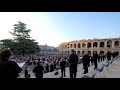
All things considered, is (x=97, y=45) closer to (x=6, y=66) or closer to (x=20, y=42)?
(x=20, y=42)

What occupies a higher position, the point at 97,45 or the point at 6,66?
the point at 6,66

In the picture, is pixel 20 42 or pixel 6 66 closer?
pixel 6 66

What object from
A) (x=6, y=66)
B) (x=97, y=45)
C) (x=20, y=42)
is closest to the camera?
(x=6, y=66)

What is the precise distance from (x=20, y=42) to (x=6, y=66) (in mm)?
43943

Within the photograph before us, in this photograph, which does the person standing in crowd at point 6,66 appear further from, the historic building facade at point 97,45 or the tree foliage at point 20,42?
the historic building facade at point 97,45

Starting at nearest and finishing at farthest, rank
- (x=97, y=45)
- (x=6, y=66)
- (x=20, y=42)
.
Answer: (x=6, y=66) < (x=20, y=42) < (x=97, y=45)

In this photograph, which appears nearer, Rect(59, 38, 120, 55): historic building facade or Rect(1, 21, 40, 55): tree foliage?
Rect(1, 21, 40, 55): tree foliage

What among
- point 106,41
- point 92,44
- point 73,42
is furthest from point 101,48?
point 73,42

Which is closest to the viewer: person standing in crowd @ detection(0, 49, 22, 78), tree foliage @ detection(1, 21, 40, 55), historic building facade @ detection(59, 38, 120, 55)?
Result: person standing in crowd @ detection(0, 49, 22, 78)

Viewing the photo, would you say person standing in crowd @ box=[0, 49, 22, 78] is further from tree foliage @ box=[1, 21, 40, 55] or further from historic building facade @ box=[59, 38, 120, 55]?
historic building facade @ box=[59, 38, 120, 55]

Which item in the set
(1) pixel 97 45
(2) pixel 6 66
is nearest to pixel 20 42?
(1) pixel 97 45

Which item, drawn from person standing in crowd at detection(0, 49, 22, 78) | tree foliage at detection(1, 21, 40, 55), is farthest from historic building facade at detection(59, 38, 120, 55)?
person standing in crowd at detection(0, 49, 22, 78)

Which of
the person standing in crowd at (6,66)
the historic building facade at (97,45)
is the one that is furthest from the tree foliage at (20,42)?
the person standing in crowd at (6,66)
